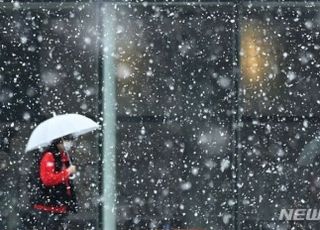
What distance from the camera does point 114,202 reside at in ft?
34.6

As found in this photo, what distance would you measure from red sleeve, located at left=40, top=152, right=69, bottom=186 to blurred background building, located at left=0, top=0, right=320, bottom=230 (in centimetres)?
67

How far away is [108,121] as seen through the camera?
34.7 ft

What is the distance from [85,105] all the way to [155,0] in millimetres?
1439

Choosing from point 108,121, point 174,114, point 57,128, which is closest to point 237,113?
point 174,114

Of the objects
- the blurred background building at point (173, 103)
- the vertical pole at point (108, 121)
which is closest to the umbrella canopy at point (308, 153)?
the blurred background building at point (173, 103)

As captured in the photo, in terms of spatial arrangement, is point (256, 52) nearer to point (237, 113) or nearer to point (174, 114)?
point (237, 113)

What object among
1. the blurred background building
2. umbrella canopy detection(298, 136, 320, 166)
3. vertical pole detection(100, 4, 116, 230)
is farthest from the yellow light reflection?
vertical pole detection(100, 4, 116, 230)

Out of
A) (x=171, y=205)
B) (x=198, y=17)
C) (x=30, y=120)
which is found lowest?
(x=171, y=205)

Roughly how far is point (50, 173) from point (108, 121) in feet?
3.72

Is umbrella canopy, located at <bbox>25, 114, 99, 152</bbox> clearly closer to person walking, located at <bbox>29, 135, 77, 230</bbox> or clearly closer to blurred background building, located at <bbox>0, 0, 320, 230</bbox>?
person walking, located at <bbox>29, 135, 77, 230</bbox>

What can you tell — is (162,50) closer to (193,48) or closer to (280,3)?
(193,48)

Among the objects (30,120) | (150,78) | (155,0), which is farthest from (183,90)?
(30,120)

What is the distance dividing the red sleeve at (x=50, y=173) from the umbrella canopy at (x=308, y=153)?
270cm

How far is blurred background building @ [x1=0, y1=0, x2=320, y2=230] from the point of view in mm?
10508
